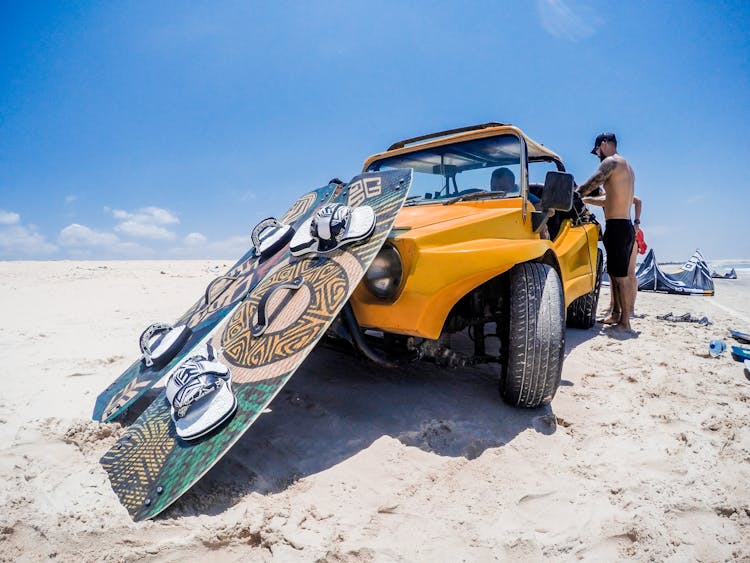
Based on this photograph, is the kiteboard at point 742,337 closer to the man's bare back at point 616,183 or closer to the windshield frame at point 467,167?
the man's bare back at point 616,183

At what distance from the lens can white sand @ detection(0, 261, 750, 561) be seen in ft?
4.41

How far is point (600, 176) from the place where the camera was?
14.6 feet

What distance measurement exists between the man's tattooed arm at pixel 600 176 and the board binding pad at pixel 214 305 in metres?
3.04

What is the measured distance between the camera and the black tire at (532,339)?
2102 mm

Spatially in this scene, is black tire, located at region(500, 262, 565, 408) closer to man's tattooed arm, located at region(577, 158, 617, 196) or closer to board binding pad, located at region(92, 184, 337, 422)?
board binding pad, located at region(92, 184, 337, 422)

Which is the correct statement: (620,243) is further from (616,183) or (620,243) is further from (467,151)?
(467,151)

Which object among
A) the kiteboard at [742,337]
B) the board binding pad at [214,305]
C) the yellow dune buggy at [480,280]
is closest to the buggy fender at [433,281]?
the yellow dune buggy at [480,280]

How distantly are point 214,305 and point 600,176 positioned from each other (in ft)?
13.7

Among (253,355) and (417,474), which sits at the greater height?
(253,355)

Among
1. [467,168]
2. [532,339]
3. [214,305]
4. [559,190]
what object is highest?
[467,168]

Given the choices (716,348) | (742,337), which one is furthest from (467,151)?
(742,337)

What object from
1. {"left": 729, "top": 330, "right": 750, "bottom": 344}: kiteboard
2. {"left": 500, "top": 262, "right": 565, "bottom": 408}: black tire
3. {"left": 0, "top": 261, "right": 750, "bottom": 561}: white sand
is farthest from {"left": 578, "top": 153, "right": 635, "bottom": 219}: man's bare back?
{"left": 500, "top": 262, "right": 565, "bottom": 408}: black tire

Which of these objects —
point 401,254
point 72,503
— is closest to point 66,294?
point 72,503

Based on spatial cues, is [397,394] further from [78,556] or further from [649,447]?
[78,556]
